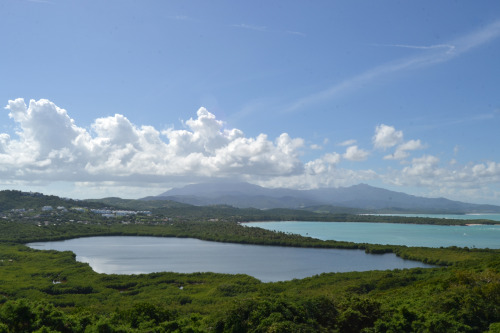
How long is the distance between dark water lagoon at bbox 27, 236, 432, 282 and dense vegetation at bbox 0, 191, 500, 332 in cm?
506

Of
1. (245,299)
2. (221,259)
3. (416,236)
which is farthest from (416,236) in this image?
(245,299)

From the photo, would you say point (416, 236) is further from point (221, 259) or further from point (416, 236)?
point (221, 259)

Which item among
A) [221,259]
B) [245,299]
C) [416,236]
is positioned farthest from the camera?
[416,236]

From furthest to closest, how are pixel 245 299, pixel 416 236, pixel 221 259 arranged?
1. pixel 416 236
2. pixel 221 259
3. pixel 245 299

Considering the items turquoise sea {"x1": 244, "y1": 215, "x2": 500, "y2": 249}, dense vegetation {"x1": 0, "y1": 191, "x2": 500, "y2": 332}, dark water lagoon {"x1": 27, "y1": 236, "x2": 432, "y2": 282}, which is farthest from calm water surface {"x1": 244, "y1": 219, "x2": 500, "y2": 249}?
dark water lagoon {"x1": 27, "y1": 236, "x2": 432, "y2": 282}

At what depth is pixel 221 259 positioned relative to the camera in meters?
62.7

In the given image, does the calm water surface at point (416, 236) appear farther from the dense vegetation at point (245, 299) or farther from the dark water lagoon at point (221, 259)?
the dark water lagoon at point (221, 259)

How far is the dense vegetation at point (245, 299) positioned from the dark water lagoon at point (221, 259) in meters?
5.06

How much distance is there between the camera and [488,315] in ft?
57.2

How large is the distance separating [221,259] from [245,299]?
45194mm

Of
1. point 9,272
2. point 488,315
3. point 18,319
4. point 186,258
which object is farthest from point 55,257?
point 488,315

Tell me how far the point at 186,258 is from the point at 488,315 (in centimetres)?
5135

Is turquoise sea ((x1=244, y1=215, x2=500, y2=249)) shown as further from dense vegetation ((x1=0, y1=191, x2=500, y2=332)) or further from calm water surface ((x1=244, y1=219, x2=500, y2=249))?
dense vegetation ((x1=0, y1=191, x2=500, y2=332))

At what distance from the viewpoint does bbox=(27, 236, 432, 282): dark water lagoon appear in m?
52.8
